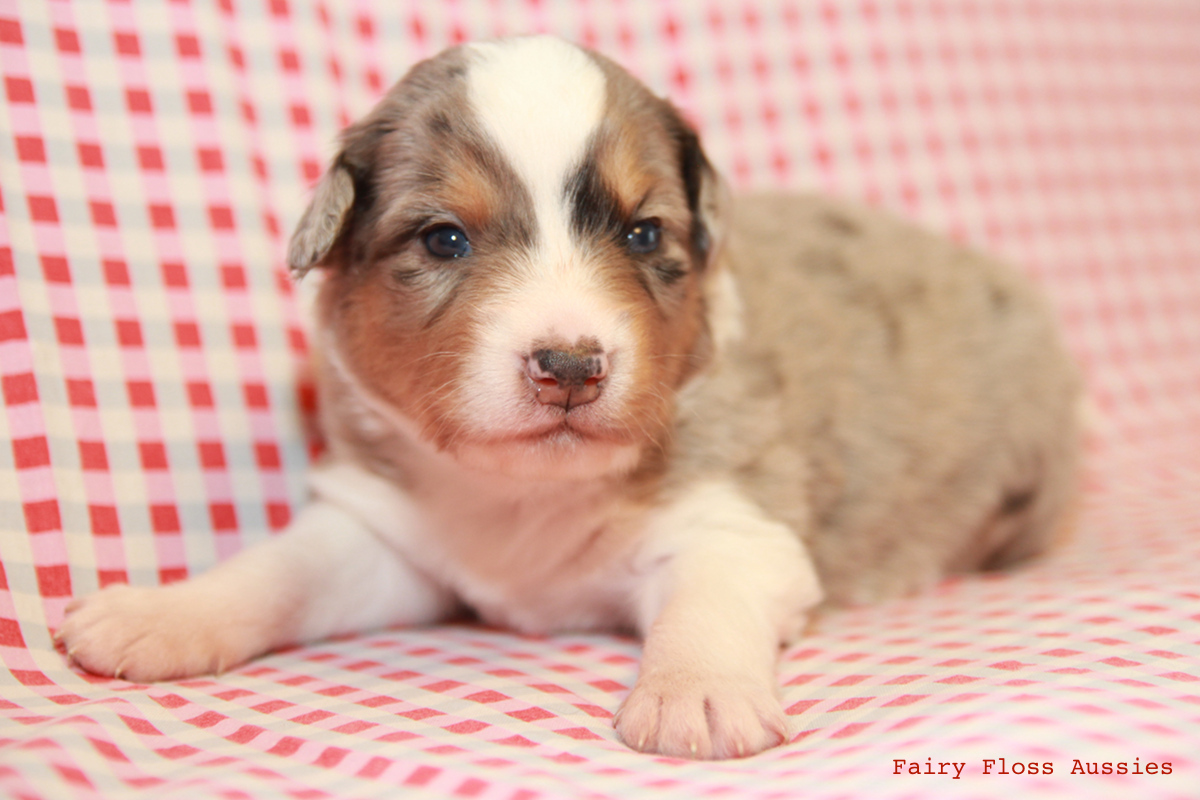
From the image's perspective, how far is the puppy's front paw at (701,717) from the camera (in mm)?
2152

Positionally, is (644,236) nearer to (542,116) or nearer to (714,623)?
(542,116)

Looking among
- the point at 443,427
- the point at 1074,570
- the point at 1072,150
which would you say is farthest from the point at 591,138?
the point at 1072,150

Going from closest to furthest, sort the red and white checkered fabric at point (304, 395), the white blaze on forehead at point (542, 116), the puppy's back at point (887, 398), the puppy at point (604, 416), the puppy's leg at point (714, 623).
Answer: the red and white checkered fabric at point (304, 395) < the puppy's leg at point (714, 623) < the puppy at point (604, 416) < the white blaze on forehead at point (542, 116) < the puppy's back at point (887, 398)

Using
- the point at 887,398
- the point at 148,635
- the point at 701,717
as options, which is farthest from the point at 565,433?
the point at 887,398

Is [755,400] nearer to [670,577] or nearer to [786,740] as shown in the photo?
[670,577]

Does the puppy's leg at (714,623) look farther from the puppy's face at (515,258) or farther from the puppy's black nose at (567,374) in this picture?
the puppy's black nose at (567,374)

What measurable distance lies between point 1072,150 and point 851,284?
7.87ft

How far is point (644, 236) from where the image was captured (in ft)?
9.11

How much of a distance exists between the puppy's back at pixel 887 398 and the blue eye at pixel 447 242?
2.68 feet

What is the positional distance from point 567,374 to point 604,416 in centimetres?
16

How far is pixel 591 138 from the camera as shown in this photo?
2613 mm

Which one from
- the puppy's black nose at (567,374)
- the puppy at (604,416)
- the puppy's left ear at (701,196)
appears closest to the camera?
the puppy's black nose at (567,374)

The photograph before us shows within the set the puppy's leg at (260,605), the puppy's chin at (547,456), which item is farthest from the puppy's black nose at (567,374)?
the puppy's leg at (260,605)

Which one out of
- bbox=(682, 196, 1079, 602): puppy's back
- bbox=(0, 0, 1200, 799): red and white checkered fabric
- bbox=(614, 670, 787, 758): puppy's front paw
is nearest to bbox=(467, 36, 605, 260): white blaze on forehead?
A: bbox=(682, 196, 1079, 602): puppy's back
